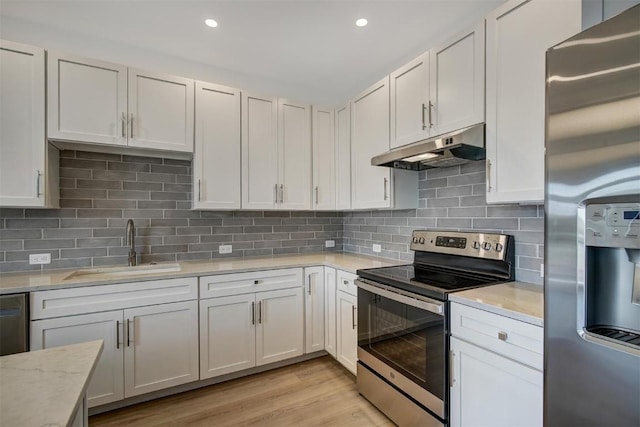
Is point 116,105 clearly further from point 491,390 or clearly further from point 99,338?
point 491,390

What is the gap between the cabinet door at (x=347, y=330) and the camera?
2.38m

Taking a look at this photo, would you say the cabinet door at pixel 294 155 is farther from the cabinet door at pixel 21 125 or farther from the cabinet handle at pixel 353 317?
the cabinet door at pixel 21 125

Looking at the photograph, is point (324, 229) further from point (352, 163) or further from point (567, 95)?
point (567, 95)

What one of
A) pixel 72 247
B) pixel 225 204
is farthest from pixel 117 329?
pixel 225 204

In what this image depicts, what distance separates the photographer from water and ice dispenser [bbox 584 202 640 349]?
0.86 m

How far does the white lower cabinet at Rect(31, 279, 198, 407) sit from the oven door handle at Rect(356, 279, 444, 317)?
128 centimetres

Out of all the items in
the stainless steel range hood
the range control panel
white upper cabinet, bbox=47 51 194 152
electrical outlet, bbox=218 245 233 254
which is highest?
white upper cabinet, bbox=47 51 194 152

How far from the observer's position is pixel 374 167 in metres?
2.60

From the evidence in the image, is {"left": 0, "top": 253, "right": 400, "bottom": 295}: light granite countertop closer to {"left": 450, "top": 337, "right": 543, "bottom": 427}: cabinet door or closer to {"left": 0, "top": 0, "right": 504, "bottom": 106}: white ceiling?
{"left": 450, "top": 337, "right": 543, "bottom": 427}: cabinet door

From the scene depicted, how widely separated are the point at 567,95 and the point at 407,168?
1465 millimetres

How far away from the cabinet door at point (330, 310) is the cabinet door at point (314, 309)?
35 millimetres

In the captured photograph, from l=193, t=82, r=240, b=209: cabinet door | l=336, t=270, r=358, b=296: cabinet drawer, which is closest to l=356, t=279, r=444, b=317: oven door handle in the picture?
l=336, t=270, r=358, b=296: cabinet drawer

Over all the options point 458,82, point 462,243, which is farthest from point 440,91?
point 462,243

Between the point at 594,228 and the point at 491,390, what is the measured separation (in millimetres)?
916
